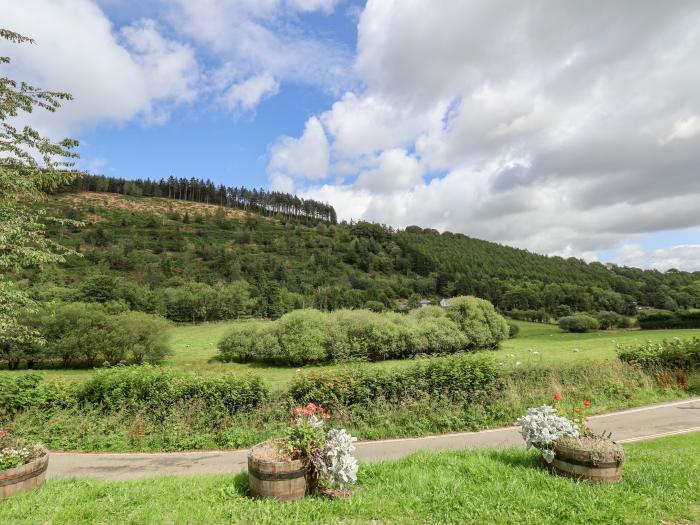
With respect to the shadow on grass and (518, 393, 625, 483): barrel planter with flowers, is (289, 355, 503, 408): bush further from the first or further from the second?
(518, 393, 625, 483): barrel planter with flowers

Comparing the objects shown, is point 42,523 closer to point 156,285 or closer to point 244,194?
point 156,285

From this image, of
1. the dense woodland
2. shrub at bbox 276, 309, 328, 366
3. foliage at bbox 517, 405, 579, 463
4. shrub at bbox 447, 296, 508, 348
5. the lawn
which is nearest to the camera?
the lawn

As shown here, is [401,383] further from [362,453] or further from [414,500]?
[414,500]

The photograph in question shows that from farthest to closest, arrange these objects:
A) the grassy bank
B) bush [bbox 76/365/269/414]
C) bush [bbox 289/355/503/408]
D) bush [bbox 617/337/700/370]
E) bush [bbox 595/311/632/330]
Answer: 1. bush [bbox 595/311/632/330]
2. bush [bbox 617/337/700/370]
3. bush [bbox 289/355/503/408]
4. bush [bbox 76/365/269/414]
5. the grassy bank

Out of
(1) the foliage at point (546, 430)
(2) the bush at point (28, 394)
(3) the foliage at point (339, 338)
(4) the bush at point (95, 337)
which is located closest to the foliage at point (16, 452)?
(2) the bush at point (28, 394)

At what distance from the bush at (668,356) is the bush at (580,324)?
145 ft

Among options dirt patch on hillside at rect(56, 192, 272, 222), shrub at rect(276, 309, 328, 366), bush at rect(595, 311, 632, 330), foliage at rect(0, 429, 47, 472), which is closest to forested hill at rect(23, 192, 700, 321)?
dirt patch on hillside at rect(56, 192, 272, 222)

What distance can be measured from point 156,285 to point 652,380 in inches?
2958

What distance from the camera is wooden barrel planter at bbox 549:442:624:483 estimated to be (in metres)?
5.40

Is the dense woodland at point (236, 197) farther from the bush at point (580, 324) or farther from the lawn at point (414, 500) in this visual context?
the lawn at point (414, 500)

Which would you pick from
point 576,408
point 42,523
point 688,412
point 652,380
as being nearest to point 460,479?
point 576,408

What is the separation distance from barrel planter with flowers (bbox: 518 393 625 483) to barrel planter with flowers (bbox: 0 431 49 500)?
762cm

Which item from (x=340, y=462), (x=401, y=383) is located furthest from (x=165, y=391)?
(x=340, y=462)

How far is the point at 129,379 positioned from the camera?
11133mm
